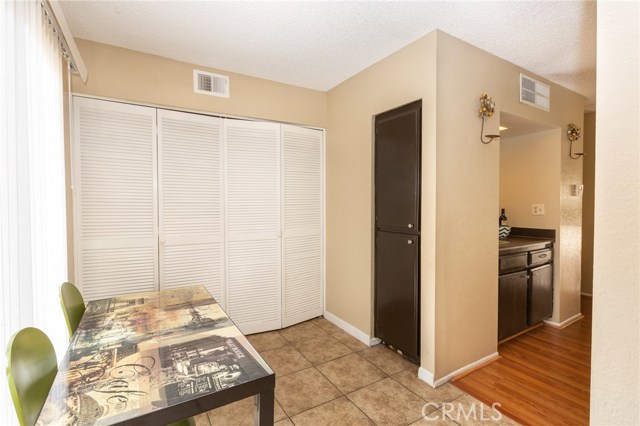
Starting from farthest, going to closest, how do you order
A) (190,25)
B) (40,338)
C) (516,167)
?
(516,167) < (190,25) < (40,338)

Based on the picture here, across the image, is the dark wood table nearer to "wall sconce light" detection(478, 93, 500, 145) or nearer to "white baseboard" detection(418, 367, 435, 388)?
"white baseboard" detection(418, 367, 435, 388)

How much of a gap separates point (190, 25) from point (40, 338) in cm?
216

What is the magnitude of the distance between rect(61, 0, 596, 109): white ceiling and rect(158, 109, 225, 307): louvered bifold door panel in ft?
2.15

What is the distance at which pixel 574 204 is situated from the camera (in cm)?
347

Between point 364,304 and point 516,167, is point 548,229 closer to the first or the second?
point 516,167

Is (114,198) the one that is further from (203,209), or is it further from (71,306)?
(71,306)

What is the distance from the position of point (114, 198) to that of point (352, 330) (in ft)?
8.40

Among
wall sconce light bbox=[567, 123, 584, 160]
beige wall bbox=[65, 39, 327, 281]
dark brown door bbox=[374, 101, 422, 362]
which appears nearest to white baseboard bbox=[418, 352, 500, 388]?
dark brown door bbox=[374, 101, 422, 362]

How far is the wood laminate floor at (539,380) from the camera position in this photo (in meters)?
1.99

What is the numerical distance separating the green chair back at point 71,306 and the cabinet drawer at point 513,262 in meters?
3.26

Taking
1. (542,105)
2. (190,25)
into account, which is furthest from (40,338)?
(542,105)

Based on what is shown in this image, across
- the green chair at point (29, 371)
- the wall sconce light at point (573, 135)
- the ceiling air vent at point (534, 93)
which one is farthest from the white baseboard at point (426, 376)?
the wall sconce light at point (573, 135)

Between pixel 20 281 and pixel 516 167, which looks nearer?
pixel 20 281

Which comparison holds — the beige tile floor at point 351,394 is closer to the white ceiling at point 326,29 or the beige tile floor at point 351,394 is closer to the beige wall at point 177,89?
the beige wall at point 177,89
